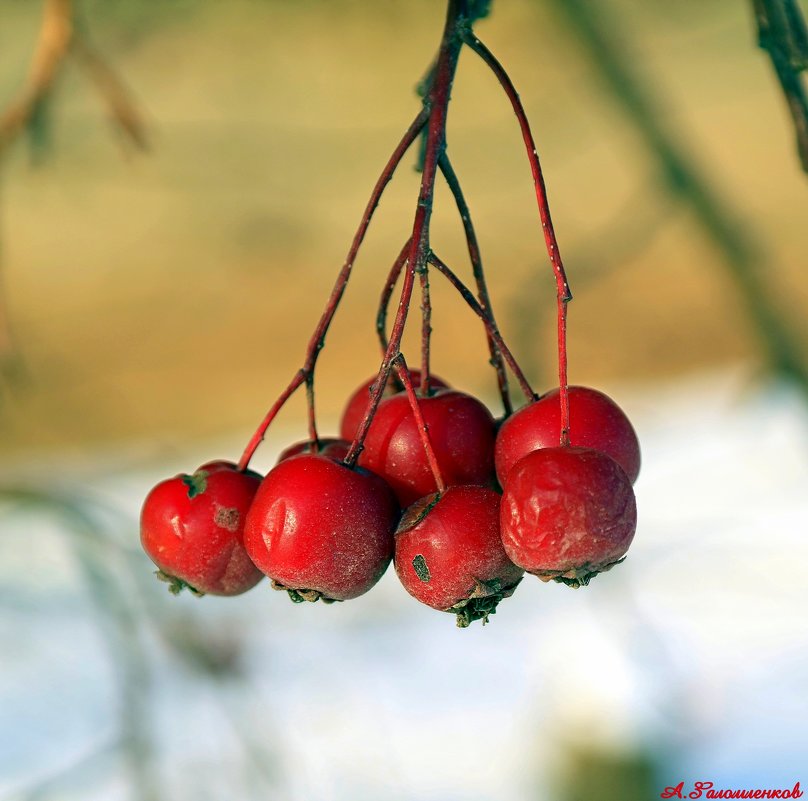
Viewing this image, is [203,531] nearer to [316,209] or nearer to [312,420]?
[312,420]

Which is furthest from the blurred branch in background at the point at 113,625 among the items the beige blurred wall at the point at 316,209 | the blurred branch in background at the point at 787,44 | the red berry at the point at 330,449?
the blurred branch in background at the point at 787,44

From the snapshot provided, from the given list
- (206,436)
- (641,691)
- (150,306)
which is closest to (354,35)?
(150,306)

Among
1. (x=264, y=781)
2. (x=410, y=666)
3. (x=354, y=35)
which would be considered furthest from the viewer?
(x=354, y=35)

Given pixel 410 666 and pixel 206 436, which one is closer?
pixel 410 666

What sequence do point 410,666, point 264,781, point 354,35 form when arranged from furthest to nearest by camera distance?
point 354,35, point 410,666, point 264,781

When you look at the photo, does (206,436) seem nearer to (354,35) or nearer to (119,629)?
(119,629)

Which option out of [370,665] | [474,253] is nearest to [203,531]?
[474,253]

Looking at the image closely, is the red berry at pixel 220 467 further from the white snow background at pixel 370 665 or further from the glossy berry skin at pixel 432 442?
the white snow background at pixel 370 665

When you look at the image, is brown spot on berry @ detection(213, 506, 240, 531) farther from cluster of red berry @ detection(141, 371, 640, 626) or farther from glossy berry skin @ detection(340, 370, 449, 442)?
glossy berry skin @ detection(340, 370, 449, 442)
